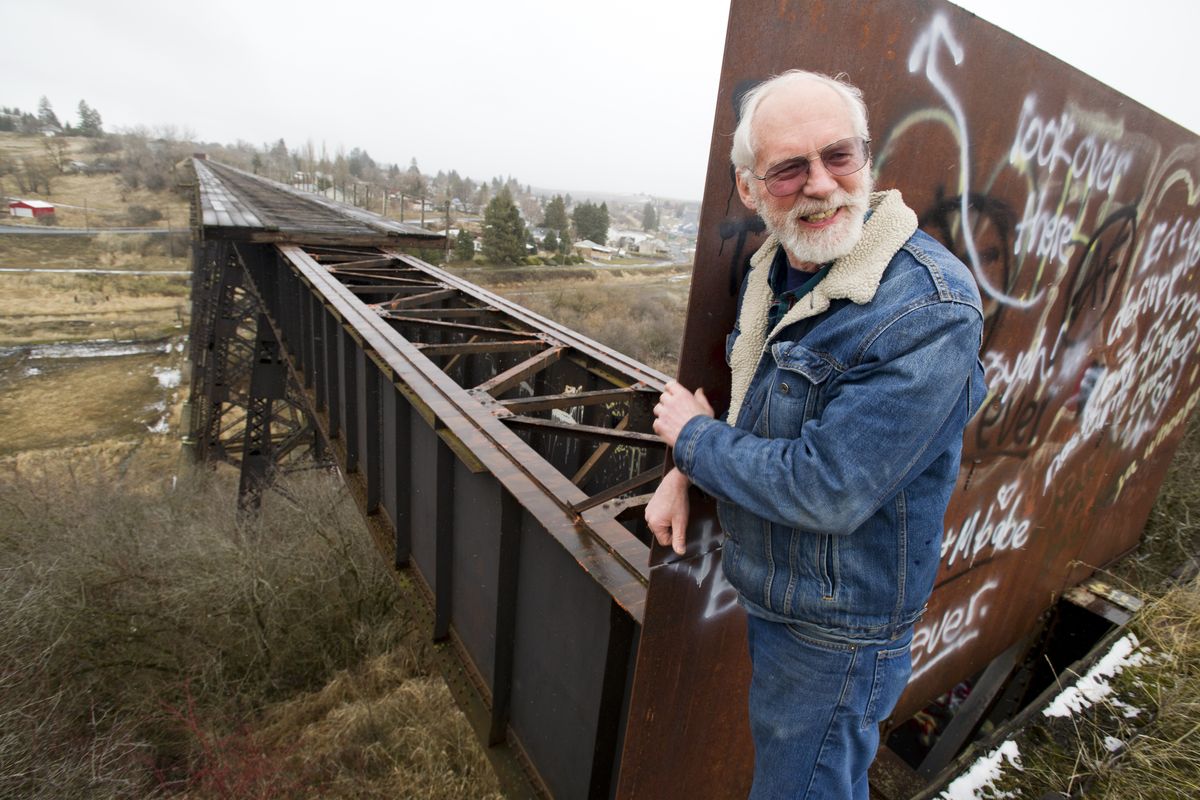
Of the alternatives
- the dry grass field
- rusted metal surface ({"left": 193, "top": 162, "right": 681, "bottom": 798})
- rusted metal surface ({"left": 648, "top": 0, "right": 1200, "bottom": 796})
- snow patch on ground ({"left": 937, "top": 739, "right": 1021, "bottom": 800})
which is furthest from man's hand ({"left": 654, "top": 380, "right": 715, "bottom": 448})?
the dry grass field

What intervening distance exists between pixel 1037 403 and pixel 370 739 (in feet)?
27.8

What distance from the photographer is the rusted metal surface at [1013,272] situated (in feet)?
5.71

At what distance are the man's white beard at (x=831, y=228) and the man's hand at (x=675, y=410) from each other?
437 mm

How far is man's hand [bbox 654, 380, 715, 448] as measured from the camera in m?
1.52

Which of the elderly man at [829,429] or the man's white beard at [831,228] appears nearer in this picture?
the elderly man at [829,429]

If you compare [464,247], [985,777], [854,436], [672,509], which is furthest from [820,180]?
[464,247]

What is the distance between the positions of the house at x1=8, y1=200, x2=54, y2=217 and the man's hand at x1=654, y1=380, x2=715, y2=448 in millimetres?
86750

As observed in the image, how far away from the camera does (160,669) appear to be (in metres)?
9.54

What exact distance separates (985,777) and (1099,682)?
1.18 m

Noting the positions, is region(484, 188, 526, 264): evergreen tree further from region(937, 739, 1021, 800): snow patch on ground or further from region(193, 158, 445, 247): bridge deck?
region(937, 739, 1021, 800): snow patch on ground

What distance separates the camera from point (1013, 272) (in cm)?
264

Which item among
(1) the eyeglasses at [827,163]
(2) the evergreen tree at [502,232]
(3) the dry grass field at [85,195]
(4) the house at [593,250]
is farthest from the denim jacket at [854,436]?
(4) the house at [593,250]

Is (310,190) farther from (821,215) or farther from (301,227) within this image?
(821,215)

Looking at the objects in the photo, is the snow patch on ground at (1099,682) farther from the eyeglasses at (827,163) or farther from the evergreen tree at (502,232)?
the evergreen tree at (502,232)
